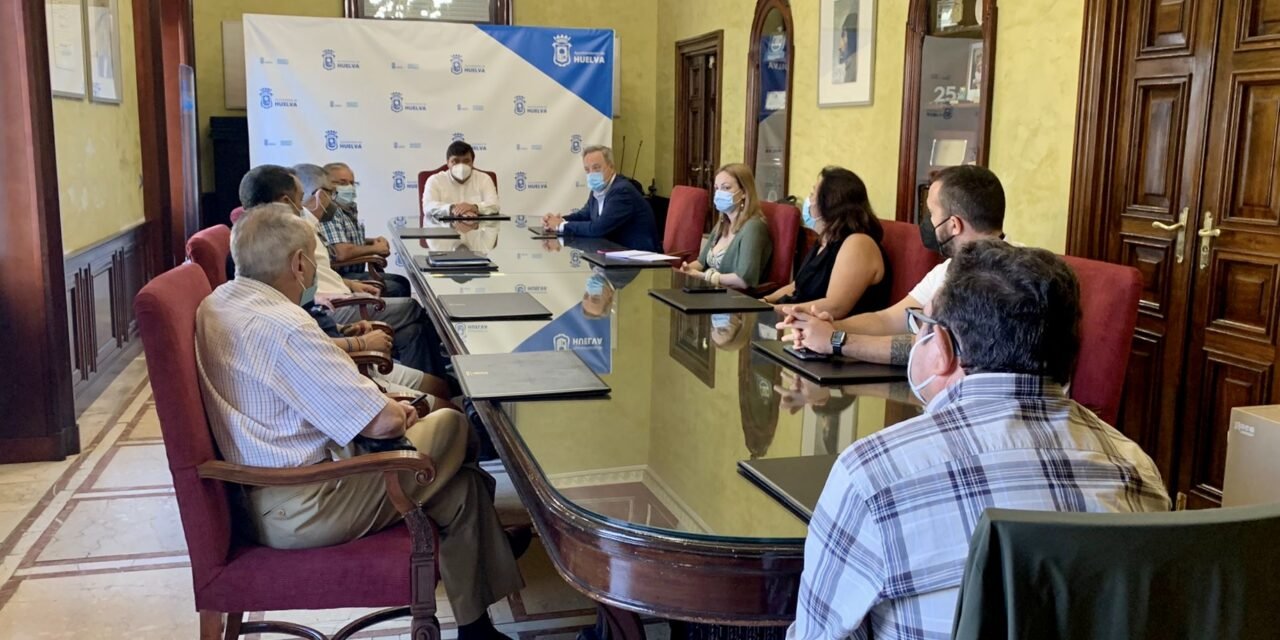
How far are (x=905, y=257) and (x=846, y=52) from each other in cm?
260

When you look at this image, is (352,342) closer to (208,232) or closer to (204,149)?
(208,232)

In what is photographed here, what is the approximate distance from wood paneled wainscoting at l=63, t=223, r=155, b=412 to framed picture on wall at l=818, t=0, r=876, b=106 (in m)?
3.85

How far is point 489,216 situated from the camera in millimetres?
6102

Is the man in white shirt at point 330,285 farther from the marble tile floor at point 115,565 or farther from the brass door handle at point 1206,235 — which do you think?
the brass door handle at point 1206,235

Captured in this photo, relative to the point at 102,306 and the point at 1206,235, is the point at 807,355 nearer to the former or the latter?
the point at 1206,235

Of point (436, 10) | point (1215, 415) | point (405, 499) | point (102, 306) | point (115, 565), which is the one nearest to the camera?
point (405, 499)

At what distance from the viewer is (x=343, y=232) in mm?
4613

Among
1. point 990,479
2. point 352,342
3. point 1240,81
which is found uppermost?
point 1240,81

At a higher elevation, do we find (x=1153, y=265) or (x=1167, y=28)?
(x=1167, y=28)

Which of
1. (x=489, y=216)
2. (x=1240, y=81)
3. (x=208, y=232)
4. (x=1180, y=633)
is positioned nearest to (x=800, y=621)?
(x=1180, y=633)

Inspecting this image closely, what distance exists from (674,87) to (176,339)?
6782 millimetres

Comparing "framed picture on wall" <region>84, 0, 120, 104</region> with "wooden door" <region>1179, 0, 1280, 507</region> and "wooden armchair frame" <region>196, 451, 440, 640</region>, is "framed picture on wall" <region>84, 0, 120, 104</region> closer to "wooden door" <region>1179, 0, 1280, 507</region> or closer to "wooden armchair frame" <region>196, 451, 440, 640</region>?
"wooden armchair frame" <region>196, 451, 440, 640</region>

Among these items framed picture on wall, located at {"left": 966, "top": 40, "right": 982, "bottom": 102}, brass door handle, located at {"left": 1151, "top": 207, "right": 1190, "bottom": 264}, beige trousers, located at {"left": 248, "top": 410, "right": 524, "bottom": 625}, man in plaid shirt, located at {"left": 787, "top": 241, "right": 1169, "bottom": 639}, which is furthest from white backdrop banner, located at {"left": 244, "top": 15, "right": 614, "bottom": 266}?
man in plaid shirt, located at {"left": 787, "top": 241, "right": 1169, "bottom": 639}

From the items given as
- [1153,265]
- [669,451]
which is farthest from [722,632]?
[1153,265]
